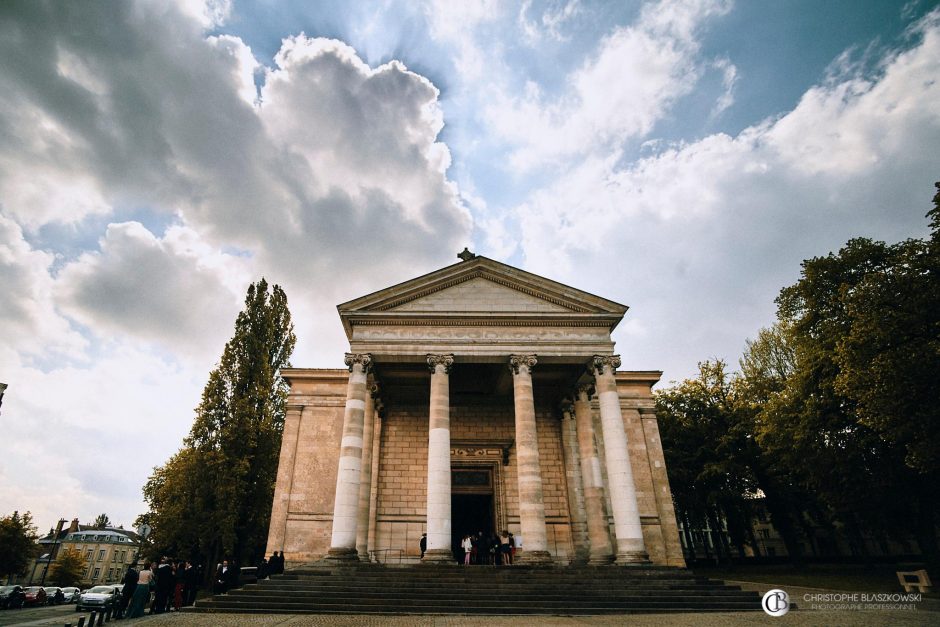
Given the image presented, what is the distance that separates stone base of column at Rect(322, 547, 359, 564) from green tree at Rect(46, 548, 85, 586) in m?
46.4

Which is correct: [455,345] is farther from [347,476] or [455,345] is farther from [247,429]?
[247,429]

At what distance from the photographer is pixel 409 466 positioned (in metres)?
21.3

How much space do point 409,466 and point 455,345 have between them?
6.62m

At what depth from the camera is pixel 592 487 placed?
19.5 meters

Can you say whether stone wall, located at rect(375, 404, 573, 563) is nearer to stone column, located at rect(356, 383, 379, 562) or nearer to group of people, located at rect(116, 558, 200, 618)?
stone column, located at rect(356, 383, 379, 562)

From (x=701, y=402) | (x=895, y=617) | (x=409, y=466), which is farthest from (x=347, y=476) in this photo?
(x=701, y=402)

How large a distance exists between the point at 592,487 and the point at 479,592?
816 cm

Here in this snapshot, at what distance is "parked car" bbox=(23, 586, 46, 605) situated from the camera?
25188 mm

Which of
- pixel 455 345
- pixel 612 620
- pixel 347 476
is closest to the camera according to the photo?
pixel 612 620

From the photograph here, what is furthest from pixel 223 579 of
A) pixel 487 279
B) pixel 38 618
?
pixel 487 279

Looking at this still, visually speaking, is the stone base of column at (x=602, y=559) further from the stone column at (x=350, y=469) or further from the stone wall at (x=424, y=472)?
the stone column at (x=350, y=469)

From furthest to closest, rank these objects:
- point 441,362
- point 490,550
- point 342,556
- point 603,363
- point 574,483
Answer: point 574,483, point 603,363, point 441,362, point 490,550, point 342,556

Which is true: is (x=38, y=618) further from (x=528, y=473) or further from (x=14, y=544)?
(x=14, y=544)

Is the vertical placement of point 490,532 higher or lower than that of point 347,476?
lower
